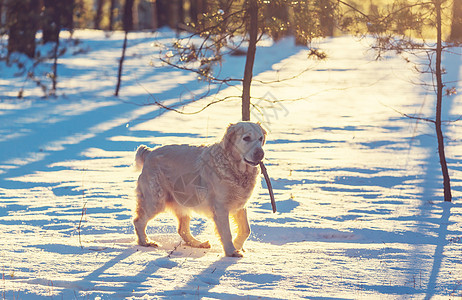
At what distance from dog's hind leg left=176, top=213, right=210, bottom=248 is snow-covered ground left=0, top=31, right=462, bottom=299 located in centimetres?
15

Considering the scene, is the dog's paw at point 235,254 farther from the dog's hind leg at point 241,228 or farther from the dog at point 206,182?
the dog's hind leg at point 241,228

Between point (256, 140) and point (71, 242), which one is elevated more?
point (256, 140)

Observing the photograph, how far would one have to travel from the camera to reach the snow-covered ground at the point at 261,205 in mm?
5973

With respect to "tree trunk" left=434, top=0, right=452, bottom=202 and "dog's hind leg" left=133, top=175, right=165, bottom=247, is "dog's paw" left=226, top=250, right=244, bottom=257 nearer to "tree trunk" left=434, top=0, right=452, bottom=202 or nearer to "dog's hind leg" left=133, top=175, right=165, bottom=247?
"dog's hind leg" left=133, top=175, right=165, bottom=247

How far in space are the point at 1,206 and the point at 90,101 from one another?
13188mm

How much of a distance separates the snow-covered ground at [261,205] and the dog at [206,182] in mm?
327

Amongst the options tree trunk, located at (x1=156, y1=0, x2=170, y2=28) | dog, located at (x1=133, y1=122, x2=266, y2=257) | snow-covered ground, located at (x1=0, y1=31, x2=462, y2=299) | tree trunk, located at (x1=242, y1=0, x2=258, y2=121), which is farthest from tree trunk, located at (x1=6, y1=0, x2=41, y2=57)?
tree trunk, located at (x1=156, y1=0, x2=170, y2=28)

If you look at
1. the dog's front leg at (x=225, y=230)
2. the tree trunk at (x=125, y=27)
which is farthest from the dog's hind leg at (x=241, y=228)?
the tree trunk at (x=125, y=27)

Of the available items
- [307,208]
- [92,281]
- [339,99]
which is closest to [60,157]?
[307,208]

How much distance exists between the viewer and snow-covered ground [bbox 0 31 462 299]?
597 cm

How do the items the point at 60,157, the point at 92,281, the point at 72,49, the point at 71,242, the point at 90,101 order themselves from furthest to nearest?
the point at 72,49 → the point at 90,101 → the point at 60,157 → the point at 71,242 → the point at 92,281

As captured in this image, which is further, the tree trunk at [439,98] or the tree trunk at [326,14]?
the tree trunk at [439,98]

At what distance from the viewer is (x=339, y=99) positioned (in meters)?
23.1

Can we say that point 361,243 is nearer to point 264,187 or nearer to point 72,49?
point 264,187
